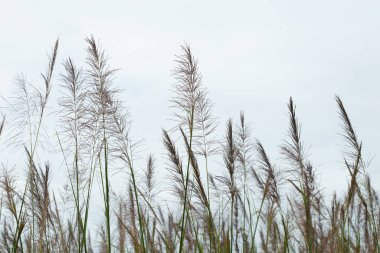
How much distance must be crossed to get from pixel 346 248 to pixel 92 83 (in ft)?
6.67

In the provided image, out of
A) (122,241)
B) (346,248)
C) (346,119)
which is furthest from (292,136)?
(122,241)

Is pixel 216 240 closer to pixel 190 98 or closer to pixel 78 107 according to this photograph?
pixel 190 98

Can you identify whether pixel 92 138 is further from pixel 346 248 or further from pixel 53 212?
pixel 346 248

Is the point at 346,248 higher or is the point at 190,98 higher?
the point at 190,98

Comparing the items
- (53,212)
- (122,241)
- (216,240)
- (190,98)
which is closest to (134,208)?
(122,241)

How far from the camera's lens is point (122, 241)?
3979 millimetres

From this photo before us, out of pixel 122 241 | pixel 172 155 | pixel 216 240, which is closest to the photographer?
pixel 172 155

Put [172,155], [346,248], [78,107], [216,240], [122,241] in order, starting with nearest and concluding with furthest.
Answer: [172,155] → [216,240] → [78,107] → [346,248] → [122,241]

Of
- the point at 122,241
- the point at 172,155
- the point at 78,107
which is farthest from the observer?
the point at 122,241

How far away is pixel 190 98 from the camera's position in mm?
2992

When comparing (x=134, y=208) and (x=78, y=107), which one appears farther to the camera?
(x=134, y=208)

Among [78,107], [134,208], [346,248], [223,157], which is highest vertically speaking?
[78,107]

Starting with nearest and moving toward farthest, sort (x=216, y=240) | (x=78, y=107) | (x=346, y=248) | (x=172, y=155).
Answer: (x=172, y=155) → (x=216, y=240) → (x=78, y=107) → (x=346, y=248)

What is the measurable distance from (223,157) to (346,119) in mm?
1106
